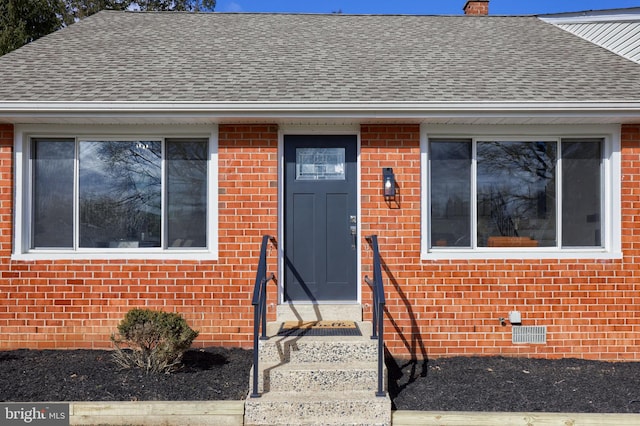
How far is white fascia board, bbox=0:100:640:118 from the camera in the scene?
18.4ft

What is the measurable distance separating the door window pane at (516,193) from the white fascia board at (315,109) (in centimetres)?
64

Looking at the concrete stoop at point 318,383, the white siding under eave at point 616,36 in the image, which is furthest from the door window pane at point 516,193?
the white siding under eave at point 616,36

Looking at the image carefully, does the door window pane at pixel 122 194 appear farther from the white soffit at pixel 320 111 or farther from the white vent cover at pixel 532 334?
the white vent cover at pixel 532 334

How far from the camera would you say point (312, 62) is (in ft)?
23.1

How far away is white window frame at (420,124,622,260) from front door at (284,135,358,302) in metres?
0.87

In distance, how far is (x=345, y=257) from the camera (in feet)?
20.4

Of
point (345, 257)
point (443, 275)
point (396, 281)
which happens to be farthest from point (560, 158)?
point (345, 257)

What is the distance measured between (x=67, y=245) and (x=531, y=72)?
6363 mm

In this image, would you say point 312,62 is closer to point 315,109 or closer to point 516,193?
point 315,109

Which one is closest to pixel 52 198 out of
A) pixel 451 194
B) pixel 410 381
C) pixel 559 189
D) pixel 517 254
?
pixel 410 381

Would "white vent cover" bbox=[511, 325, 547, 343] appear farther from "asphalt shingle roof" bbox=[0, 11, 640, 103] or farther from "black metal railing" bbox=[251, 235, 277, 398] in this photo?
"black metal railing" bbox=[251, 235, 277, 398]

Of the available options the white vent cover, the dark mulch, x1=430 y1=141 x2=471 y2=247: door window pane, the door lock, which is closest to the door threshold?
the dark mulch

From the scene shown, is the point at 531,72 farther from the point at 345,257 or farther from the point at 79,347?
the point at 79,347

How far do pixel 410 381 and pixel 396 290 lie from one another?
1.13 meters
